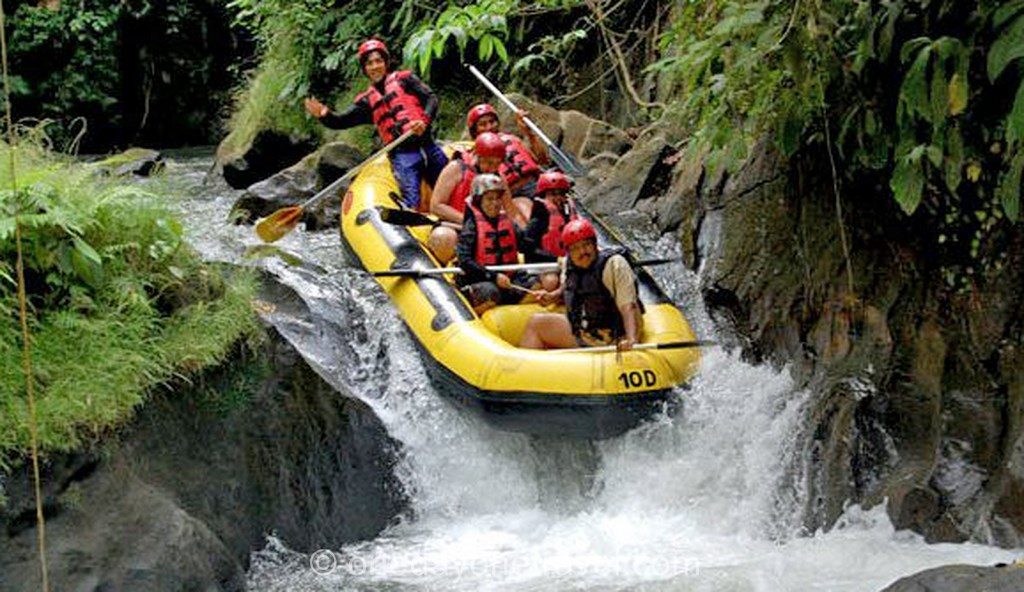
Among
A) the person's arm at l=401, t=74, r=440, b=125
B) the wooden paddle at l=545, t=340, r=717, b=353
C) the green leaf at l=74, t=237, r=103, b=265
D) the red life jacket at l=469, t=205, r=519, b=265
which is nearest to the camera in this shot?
the green leaf at l=74, t=237, r=103, b=265

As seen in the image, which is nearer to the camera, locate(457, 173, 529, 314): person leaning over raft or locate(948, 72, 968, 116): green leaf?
locate(948, 72, 968, 116): green leaf

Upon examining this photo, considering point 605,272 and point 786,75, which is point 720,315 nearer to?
point 605,272

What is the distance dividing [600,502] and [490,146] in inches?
100.0

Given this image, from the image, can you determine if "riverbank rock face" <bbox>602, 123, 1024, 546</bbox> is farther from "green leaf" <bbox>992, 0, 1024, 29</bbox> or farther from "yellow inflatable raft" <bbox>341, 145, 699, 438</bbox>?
"green leaf" <bbox>992, 0, 1024, 29</bbox>

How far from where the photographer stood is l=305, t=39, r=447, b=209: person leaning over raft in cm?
898

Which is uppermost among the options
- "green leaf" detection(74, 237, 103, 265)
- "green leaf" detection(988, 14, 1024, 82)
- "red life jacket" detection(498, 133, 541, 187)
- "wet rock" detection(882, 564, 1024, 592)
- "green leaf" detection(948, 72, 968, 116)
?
"green leaf" detection(988, 14, 1024, 82)

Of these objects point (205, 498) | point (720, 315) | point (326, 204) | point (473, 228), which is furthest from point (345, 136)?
point (205, 498)

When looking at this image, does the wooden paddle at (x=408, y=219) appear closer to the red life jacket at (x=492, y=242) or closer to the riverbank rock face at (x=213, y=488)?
the red life jacket at (x=492, y=242)

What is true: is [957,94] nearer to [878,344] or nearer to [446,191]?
[878,344]

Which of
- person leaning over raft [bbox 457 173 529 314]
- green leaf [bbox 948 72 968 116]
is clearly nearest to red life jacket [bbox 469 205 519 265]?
person leaning over raft [bbox 457 173 529 314]

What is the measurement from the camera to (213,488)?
5.70 m

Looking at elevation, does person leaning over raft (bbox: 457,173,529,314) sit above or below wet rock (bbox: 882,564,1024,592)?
above

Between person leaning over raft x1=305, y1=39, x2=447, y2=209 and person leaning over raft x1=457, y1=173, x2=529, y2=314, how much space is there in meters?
1.58

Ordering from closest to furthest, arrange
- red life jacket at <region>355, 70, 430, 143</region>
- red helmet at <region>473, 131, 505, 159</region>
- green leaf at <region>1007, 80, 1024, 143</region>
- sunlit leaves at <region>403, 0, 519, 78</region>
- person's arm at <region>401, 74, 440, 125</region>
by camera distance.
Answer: green leaf at <region>1007, 80, 1024, 143</region> < sunlit leaves at <region>403, 0, 519, 78</region> < red helmet at <region>473, 131, 505, 159</region> < red life jacket at <region>355, 70, 430, 143</region> < person's arm at <region>401, 74, 440, 125</region>
